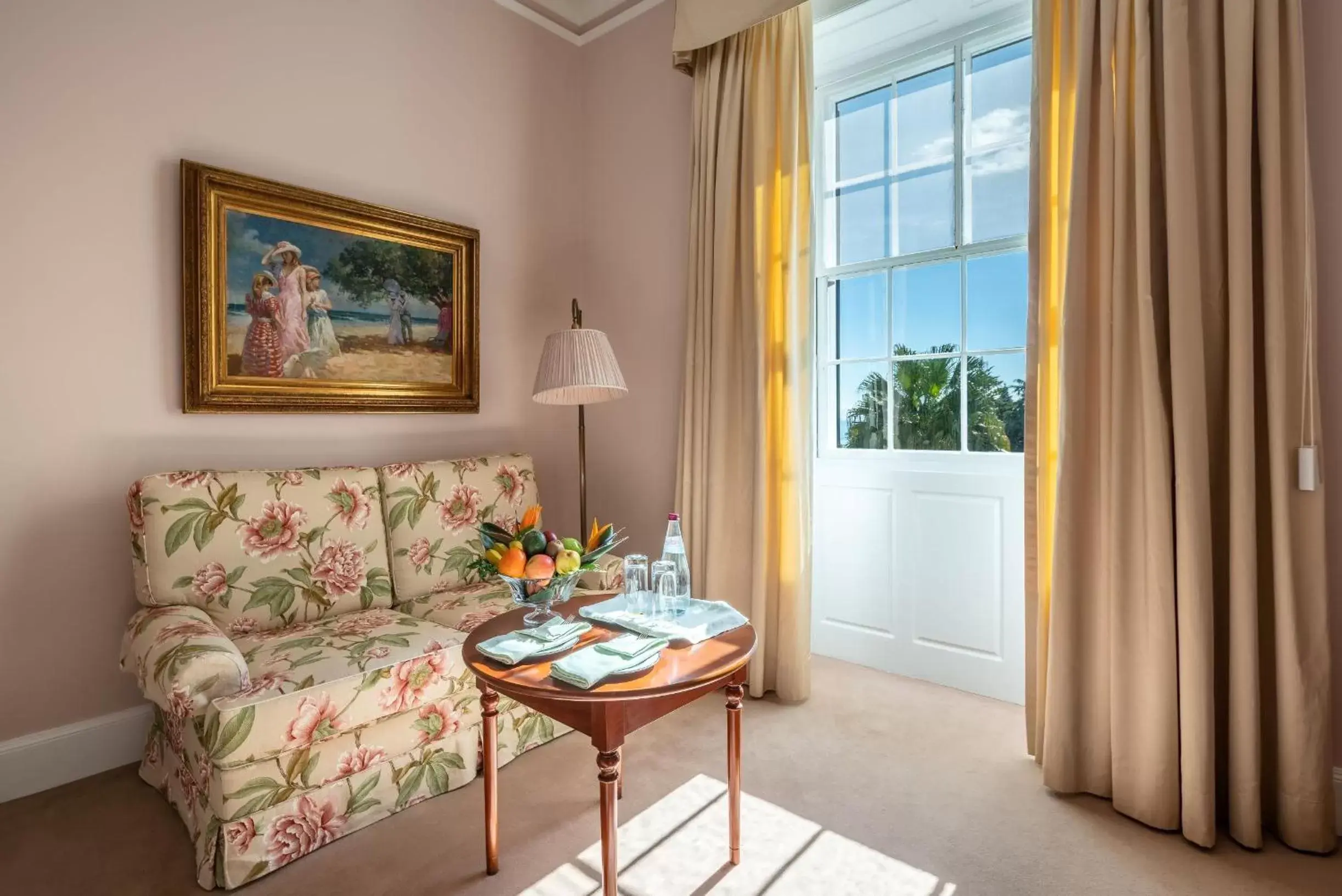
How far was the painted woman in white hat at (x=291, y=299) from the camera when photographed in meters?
2.64

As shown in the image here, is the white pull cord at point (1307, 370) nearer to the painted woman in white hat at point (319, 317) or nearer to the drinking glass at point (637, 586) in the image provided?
the drinking glass at point (637, 586)

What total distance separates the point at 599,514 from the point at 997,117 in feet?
8.43

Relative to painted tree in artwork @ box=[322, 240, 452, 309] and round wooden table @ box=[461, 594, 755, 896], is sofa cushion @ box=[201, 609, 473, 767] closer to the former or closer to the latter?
round wooden table @ box=[461, 594, 755, 896]

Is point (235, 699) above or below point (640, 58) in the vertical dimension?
below

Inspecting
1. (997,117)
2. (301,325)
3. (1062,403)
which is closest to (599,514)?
(301,325)

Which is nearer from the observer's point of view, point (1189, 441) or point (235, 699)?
point (235, 699)

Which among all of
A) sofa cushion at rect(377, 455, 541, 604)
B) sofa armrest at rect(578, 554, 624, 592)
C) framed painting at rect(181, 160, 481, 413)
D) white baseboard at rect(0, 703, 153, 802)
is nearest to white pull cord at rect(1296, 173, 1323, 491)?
sofa armrest at rect(578, 554, 624, 592)

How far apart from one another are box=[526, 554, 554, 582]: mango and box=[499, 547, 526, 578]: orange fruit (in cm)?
2

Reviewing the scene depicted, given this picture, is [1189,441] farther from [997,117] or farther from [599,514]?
[599,514]

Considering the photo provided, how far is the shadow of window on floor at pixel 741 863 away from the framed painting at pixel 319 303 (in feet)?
6.50

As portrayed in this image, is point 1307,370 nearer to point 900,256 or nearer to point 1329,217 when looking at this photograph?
point 1329,217

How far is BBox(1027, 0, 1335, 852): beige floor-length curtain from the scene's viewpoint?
1.76 metres

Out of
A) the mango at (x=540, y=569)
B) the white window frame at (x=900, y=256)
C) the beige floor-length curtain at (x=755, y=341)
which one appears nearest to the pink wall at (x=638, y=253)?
the beige floor-length curtain at (x=755, y=341)

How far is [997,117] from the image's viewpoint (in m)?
2.75
